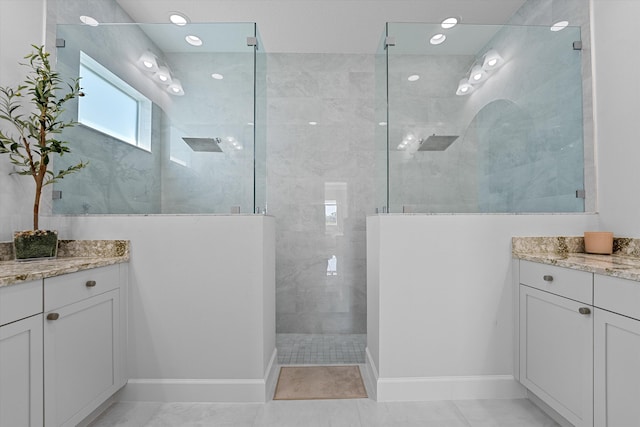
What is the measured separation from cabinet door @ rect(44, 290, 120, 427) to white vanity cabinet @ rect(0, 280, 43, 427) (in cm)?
5

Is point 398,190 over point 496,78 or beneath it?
beneath

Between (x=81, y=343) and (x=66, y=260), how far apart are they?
0.45 m

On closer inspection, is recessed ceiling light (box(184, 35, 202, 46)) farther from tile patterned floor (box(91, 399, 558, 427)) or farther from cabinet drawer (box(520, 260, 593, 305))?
cabinet drawer (box(520, 260, 593, 305))

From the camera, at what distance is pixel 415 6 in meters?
2.53

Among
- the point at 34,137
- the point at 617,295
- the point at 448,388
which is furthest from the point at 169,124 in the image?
the point at 617,295

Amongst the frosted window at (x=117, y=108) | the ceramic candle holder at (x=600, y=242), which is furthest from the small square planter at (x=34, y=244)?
the ceramic candle holder at (x=600, y=242)

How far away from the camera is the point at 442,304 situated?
1.88 meters

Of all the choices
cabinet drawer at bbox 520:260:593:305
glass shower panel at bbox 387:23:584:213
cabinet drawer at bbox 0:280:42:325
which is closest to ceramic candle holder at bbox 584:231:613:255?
glass shower panel at bbox 387:23:584:213

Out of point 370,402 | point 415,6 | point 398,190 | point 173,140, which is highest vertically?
point 415,6

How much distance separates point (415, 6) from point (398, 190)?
5.01ft

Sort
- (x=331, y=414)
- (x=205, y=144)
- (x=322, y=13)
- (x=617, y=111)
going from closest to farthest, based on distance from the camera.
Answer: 1. (x=331, y=414)
2. (x=617, y=111)
3. (x=205, y=144)
4. (x=322, y=13)

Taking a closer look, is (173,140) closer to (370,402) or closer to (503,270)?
(370,402)

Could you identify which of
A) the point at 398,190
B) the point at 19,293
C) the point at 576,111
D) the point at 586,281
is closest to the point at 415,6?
the point at 576,111

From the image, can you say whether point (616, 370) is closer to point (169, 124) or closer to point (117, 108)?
point (169, 124)
